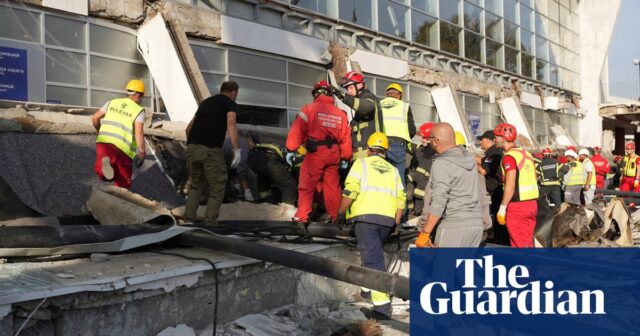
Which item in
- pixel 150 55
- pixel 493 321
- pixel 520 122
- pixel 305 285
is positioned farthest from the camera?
pixel 520 122

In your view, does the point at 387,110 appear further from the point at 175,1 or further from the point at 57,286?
the point at 175,1

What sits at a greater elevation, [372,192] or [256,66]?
[256,66]

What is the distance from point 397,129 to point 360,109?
0.72 m

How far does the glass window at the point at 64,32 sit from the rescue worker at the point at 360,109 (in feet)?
17.6

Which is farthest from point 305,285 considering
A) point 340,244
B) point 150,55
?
point 150,55

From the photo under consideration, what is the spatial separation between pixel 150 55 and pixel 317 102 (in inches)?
199

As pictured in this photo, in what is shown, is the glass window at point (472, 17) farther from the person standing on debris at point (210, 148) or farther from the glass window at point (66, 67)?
the person standing on debris at point (210, 148)

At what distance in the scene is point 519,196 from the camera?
252 inches

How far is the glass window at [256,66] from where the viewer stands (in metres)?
12.0

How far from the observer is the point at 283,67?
520 inches

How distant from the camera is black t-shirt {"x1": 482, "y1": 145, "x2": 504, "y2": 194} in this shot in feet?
24.6

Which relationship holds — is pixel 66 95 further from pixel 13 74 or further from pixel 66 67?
pixel 13 74

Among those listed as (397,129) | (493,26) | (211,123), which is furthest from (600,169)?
(211,123)

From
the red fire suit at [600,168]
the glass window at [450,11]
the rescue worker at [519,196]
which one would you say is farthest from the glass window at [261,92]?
the red fire suit at [600,168]
